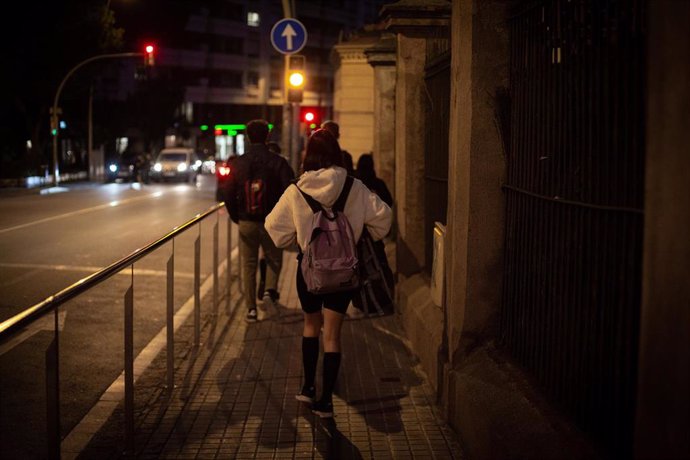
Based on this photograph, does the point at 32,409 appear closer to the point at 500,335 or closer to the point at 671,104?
the point at 671,104

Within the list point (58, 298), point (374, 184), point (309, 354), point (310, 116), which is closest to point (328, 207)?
point (309, 354)

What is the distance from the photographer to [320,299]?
19.4 ft

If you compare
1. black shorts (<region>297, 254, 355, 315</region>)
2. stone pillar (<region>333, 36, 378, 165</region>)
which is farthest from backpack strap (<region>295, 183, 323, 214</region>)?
stone pillar (<region>333, 36, 378, 165</region>)

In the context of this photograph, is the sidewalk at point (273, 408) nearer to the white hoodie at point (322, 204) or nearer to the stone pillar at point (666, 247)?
the white hoodie at point (322, 204)

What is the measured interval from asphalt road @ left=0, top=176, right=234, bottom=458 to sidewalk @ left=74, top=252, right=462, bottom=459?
0.42 meters

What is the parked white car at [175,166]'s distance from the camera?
47469 mm

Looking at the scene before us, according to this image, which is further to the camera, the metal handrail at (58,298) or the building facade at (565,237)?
the metal handrail at (58,298)

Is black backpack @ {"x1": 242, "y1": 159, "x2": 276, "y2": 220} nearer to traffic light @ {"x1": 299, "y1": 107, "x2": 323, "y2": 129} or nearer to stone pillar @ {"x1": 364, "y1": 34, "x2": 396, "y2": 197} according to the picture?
stone pillar @ {"x1": 364, "y1": 34, "x2": 396, "y2": 197}

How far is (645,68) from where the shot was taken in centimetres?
309

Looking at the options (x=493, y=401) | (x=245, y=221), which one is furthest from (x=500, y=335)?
(x=245, y=221)

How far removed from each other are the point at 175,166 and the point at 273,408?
42621 millimetres

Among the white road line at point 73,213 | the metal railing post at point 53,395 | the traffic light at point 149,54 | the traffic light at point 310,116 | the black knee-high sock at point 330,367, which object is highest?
the traffic light at point 149,54

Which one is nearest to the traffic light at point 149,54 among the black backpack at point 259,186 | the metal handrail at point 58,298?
the black backpack at point 259,186

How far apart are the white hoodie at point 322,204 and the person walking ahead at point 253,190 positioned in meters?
2.99
